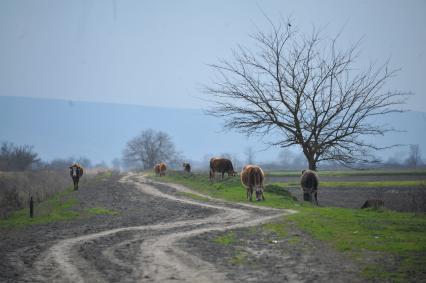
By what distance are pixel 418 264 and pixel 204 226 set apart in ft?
24.2

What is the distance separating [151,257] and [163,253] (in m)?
0.44

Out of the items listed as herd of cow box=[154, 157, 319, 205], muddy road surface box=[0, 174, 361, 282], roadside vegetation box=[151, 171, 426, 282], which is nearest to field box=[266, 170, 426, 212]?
herd of cow box=[154, 157, 319, 205]

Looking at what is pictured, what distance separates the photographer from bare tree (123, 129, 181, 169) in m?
136

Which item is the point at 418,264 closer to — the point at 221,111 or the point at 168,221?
the point at 168,221

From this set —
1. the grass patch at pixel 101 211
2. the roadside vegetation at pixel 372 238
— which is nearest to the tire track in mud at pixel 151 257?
the roadside vegetation at pixel 372 238

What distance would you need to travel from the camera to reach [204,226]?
1510 cm

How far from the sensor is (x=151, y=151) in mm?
136500

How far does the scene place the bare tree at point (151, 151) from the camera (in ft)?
447

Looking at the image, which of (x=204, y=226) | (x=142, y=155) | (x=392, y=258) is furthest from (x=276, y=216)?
(x=142, y=155)

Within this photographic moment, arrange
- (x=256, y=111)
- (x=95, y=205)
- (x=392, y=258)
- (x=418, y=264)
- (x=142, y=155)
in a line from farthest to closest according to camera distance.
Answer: (x=142, y=155) < (x=256, y=111) < (x=95, y=205) < (x=392, y=258) < (x=418, y=264)

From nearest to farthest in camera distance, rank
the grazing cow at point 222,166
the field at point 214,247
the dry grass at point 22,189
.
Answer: the field at point 214,247, the dry grass at point 22,189, the grazing cow at point 222,166

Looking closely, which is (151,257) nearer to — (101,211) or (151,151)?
(101,211)

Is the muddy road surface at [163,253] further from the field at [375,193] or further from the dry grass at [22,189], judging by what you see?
the field at [375,193]

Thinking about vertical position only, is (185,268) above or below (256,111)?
below
